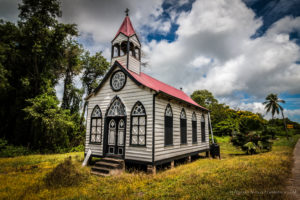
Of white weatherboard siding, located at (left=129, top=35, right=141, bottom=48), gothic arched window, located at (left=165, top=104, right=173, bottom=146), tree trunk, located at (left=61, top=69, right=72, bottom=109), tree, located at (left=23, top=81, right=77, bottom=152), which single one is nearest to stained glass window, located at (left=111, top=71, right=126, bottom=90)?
white weatherboard siding, located at (left=129, top=35, right=141, bottom=48)

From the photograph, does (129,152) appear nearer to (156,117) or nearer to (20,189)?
(156,117)

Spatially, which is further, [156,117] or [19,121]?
[19,121]

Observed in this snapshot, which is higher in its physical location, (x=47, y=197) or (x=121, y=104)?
(x=121, y=104)

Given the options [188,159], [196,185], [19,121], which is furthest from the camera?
[19,121]

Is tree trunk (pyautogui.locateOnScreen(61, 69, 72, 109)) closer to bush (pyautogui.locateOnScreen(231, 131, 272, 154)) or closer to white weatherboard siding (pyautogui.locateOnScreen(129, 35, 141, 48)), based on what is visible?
white weatherboard siding (pyautogui.locateOnScreen(129, 35, 141, 48))

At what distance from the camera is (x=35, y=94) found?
58.4 ft

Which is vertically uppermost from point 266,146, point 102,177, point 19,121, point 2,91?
point 2,91

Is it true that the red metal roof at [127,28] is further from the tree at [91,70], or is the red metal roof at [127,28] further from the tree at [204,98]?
the tree at [204,98]

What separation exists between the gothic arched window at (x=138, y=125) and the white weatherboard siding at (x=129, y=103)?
0.23m

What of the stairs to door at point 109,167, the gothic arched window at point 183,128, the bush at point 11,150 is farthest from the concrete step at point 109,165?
the bush at point 11,150

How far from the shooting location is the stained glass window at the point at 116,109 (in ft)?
33.8

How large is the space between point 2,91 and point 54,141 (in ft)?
22.6

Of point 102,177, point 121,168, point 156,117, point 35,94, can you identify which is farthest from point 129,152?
point 35,94

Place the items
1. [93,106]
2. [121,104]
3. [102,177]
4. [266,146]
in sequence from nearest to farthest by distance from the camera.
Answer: [102,177] → [121,104] → [93,106] → [266,146]
